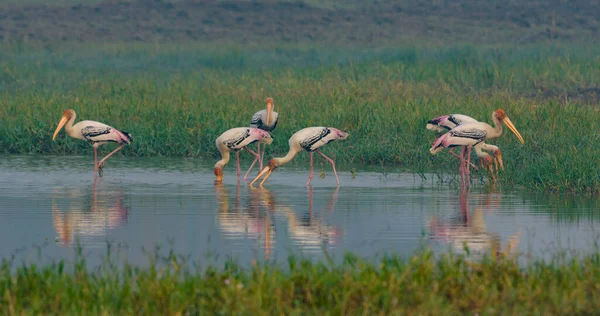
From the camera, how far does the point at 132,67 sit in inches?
1403

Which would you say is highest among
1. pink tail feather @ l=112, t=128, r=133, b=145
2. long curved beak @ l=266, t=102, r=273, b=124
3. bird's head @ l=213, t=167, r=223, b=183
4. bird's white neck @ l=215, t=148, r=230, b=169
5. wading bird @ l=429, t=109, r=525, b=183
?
long curved beak @ l=266, t=102, r=273, b=124

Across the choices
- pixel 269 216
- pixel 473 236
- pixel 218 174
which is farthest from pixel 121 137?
pixel 473 236

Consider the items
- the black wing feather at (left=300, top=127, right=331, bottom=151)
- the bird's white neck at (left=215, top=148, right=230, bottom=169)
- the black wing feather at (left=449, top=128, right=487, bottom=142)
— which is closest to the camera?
the black wing feather at (left=449, top=128, right=487, bottom=142)

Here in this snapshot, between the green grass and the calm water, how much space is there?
1540 millimetres

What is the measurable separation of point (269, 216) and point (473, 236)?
2.32 metres

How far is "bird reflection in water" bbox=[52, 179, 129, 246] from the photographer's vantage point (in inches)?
451

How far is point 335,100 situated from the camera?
2316 centimetres

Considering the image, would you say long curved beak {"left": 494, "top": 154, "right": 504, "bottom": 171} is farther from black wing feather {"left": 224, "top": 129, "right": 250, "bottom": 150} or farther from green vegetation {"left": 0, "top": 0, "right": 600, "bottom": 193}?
black wing feather {"left": 224, "top": 129, "right": 250, "bottom": 150}

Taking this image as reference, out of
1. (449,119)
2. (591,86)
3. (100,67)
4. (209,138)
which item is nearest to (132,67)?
(100,67)

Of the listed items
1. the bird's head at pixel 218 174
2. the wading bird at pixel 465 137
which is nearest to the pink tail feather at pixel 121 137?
the bird's head at pixel 218 174

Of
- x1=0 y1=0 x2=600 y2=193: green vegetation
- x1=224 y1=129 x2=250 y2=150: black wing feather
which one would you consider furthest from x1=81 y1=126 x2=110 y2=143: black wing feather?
x1=224 y1=129 x2=250 y2=150: black wing feather

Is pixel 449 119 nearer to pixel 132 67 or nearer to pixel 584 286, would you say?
pixel 584 286

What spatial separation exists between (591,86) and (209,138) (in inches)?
438

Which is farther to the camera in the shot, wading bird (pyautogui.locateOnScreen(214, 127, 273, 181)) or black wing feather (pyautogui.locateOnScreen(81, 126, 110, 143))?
black wing feather (pyautogui.locateOnScreen(81, 126, 110, 143))
